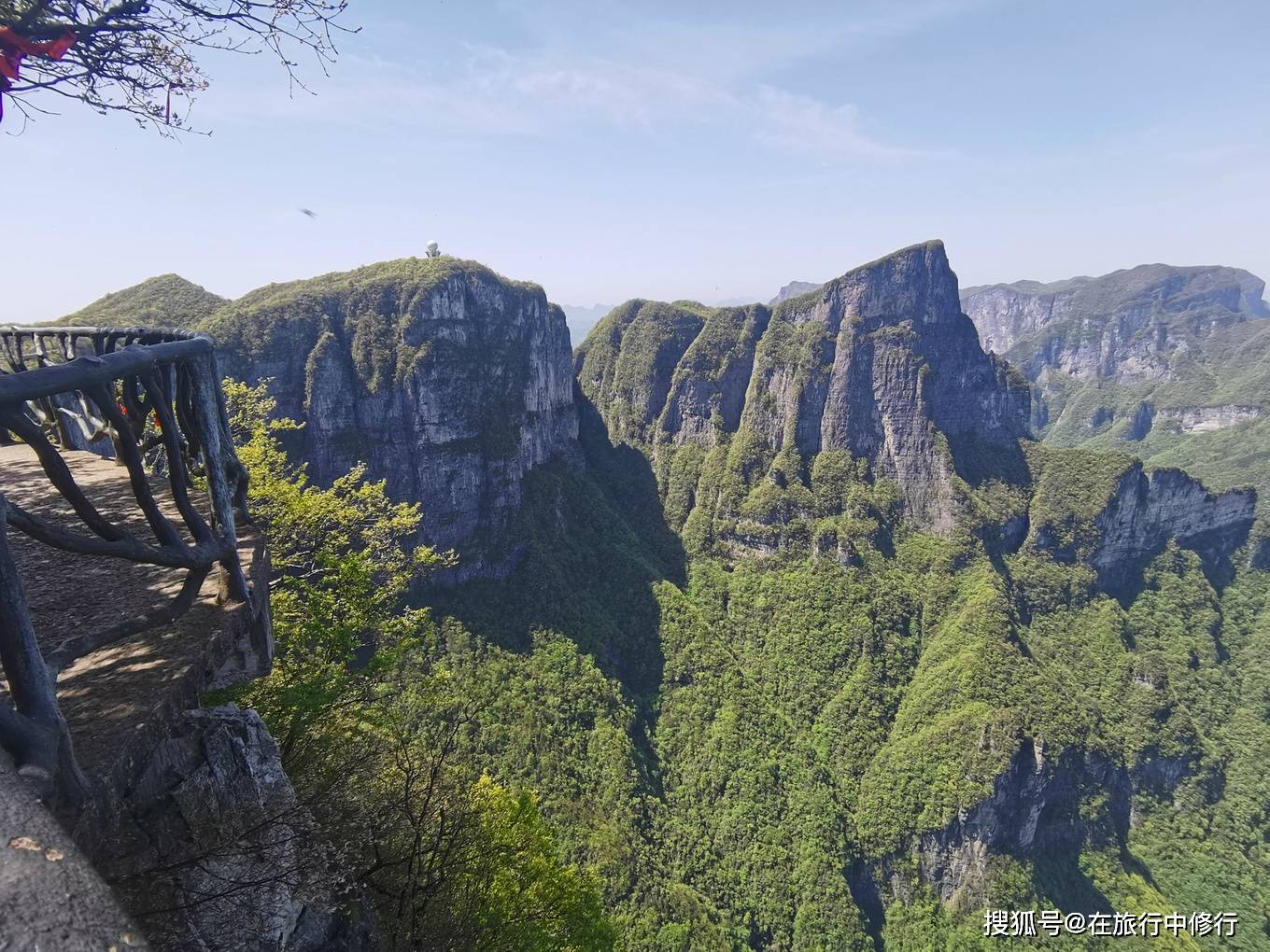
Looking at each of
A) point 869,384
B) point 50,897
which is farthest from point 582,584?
point 50,897

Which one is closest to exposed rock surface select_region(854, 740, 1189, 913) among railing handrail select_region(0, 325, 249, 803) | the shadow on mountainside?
the shadow on mountainside

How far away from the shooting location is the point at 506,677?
5269 centimetres

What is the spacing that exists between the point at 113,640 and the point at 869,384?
93729mm

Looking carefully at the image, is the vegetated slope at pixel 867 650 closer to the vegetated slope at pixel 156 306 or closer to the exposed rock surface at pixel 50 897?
the exposed rock surface at pixel 50 897

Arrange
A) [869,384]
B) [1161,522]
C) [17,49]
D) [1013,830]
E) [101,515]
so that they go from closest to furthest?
[101,515] < [17,49] < [1013,830] < [1161,522] < [869,384]

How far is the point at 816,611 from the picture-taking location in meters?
77.0

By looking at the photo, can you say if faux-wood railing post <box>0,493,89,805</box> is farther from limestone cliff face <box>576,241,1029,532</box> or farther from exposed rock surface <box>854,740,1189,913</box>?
limestone cliff face <box>576,241,1029,532</box>

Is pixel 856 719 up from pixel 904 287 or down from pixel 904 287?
down

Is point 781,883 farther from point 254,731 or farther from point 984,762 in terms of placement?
point 254,731

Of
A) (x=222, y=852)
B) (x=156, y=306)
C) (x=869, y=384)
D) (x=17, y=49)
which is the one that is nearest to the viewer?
(x=222, y=852)

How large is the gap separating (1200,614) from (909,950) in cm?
6412

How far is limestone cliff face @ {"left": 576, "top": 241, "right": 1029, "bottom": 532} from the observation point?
8456 centimetres

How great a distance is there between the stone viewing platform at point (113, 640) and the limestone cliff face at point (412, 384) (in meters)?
59.2

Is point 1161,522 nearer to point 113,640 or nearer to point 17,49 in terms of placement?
point 113,640
